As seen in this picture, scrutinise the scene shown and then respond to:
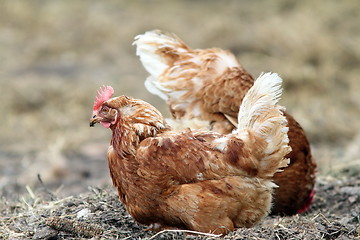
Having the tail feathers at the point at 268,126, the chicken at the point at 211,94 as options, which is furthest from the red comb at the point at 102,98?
the chicken at the point at 211,94

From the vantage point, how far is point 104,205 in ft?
15.9

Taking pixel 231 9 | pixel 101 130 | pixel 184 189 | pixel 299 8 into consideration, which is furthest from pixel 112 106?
pixel 231 9

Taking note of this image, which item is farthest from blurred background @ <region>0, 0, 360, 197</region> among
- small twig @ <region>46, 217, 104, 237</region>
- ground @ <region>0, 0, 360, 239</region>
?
small twig @ <region>46, 217, 104, 237</region>

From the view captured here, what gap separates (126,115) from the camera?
4270 millimetres

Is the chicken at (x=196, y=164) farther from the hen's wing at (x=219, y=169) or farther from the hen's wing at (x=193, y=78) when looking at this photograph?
the hen's wing at (x=193, y=78)

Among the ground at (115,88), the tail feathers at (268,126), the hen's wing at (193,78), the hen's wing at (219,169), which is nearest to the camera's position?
the hen's wing at (219,169)

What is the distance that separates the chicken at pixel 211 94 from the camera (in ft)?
17.0

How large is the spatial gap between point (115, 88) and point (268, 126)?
24.9ft

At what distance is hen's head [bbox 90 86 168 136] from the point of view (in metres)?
4.23

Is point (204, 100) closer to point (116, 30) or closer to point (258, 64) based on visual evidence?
point (258, 64)

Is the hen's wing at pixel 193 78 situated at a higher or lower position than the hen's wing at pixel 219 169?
higher

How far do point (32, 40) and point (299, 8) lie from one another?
7.05 metres

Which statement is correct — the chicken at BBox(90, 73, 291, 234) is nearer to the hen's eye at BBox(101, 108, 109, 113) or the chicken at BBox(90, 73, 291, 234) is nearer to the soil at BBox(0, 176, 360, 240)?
the hen's eye at BBox(101, 108, 109, 113)

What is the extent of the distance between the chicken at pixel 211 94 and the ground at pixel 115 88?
0.36 m
